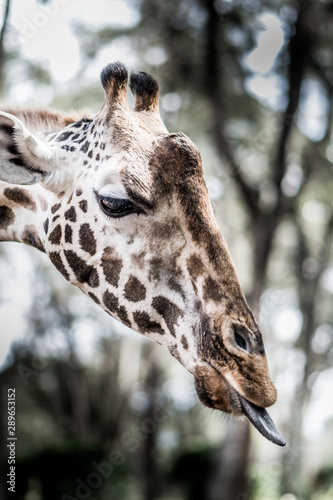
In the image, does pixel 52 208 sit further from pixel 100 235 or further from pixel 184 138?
pixel 184 138

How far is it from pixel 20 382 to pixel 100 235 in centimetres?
2038

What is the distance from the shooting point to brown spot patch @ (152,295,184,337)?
2797 millimetres

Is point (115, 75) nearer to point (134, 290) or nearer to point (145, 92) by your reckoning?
point (145, 92)

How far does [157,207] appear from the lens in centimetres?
282

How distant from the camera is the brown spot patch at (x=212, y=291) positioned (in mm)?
2648

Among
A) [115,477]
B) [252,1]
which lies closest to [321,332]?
[115,477]

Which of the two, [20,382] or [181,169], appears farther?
[20,382]

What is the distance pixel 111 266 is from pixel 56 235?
1.56 ft

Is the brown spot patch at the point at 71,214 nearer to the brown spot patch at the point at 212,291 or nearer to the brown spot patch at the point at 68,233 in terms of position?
the brown spot patch at the point at 68,233

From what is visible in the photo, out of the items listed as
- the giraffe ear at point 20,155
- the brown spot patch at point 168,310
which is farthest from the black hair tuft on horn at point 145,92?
the brown spot patch at point 168,310

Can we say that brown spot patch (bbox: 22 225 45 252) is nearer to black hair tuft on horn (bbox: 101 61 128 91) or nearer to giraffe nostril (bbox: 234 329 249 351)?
black hair tuft on horn (bbox: 101 61 128 91)

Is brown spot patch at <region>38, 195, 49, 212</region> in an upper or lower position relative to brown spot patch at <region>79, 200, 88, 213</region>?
lower

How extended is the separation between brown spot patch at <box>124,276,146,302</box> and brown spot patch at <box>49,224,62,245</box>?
0.60 m

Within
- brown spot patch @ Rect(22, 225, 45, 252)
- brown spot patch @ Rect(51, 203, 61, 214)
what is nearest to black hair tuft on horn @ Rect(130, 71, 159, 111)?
brown spot patch @ Rect(51, 203, 61, 214)
